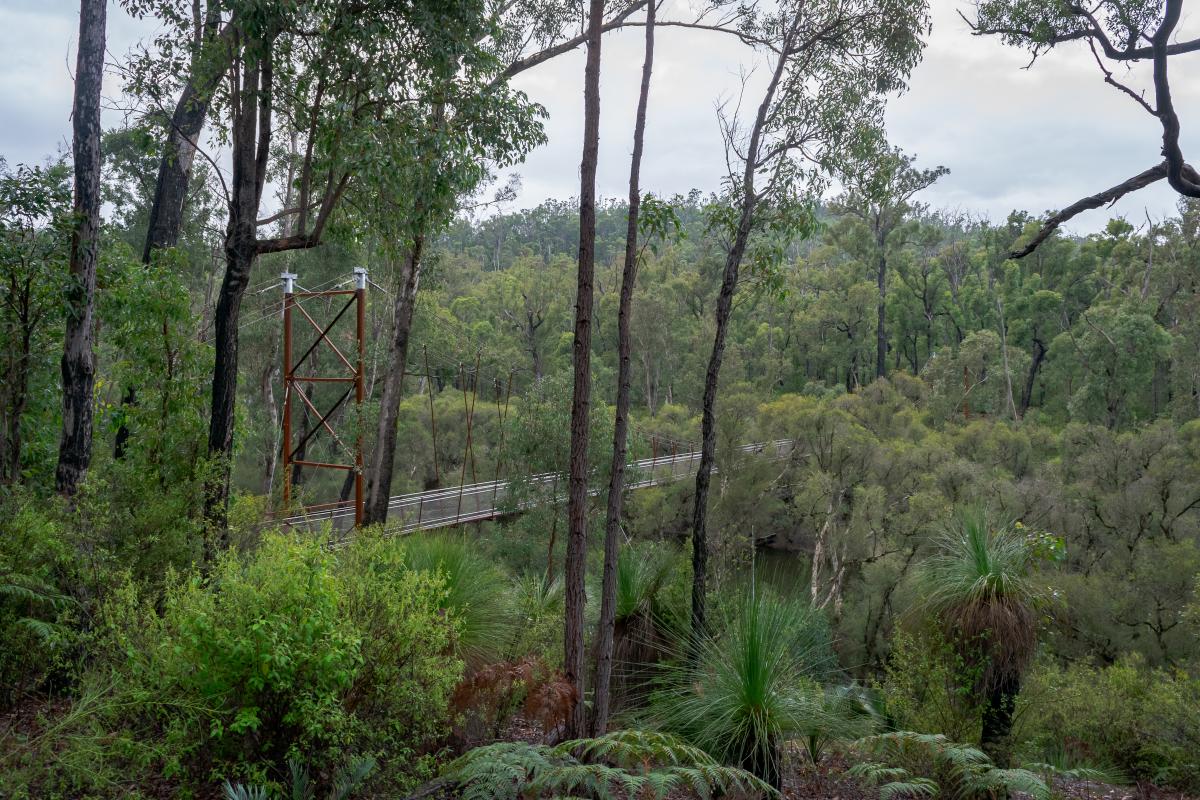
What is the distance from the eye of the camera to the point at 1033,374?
3288 cm

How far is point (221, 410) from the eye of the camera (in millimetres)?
5969

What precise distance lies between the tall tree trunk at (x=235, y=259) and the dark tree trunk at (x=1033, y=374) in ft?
103

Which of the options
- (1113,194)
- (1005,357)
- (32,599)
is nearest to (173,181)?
(32,599)

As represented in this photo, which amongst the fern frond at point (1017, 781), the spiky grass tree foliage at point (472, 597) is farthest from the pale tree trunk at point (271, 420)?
the fern frond at point (1017, 781)

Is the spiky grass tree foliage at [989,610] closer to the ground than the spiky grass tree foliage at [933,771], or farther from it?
farther from it

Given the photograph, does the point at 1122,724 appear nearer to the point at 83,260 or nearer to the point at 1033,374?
Result: the point at 83,260

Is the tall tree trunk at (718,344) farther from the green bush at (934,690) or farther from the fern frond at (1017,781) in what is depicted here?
the fern frond at (1017,781)

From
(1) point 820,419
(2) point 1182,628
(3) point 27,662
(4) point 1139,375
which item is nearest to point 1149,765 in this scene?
(2) point 1182,628

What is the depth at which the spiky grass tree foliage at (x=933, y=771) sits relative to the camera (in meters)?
4.64

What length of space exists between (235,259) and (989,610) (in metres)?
5.80

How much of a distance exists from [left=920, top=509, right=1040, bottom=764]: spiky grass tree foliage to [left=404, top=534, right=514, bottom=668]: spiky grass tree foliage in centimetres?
312

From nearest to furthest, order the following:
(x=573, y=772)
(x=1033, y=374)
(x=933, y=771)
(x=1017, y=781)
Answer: (x=573, y=772)
(x=1017, y=781)
(x=933, y=771)
(x=1033, y=374)

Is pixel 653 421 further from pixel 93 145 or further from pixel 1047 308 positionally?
pixel 93 145

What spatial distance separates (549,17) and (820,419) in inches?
549
